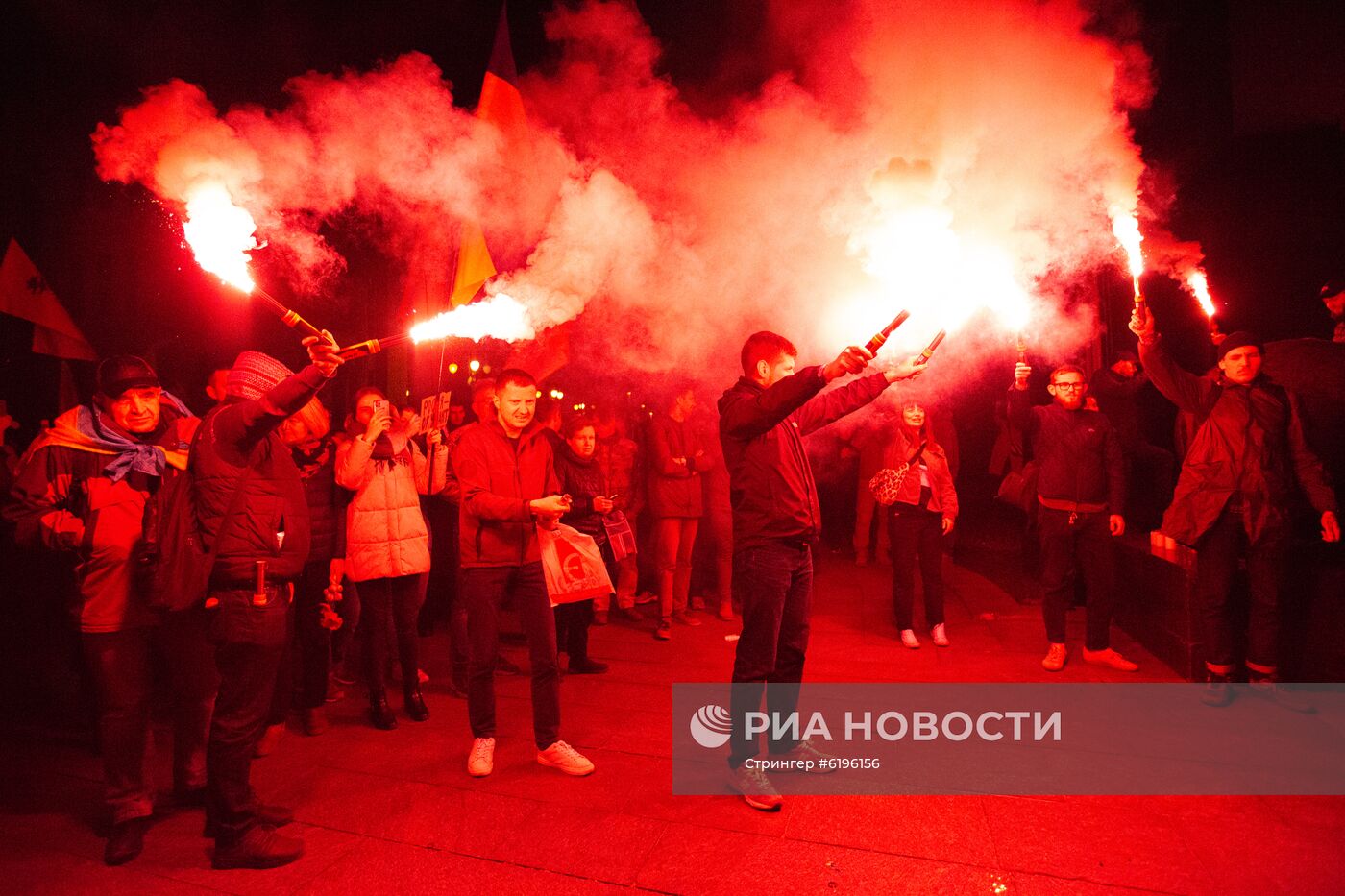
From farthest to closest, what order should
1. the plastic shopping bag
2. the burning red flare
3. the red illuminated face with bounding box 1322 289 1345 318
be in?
the red illuminated face with bounding box 1322 289 1345 318, the plastic shopping bag, the burning red flare

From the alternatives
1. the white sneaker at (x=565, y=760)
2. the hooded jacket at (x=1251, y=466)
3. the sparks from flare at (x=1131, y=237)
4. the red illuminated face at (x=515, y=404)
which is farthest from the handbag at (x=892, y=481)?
the white sneaker at (x=565, y=760)

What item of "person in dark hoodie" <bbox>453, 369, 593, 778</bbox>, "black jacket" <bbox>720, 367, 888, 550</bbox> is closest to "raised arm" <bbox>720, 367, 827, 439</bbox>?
"black jacket" <bbox>720, 367, 888, 550</bbox>

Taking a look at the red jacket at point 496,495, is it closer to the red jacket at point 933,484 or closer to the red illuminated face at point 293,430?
the red illuminated face at point 293,430

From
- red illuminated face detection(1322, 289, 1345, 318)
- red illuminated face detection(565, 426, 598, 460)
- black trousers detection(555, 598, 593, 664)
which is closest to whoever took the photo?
red illuminated face detection(1322, 289, 1345, 318)

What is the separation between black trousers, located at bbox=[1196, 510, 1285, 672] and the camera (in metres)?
4.64

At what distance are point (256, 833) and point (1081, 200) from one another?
22.1 ft

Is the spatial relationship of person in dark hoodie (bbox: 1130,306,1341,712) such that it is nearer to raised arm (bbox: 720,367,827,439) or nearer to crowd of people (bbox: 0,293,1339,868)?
crowd of people (bbox: 0,293,1339,868)

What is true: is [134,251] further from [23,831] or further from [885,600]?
[885,600]

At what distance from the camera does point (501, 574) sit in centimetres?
404

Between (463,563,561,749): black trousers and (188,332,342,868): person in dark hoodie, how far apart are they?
1028mm

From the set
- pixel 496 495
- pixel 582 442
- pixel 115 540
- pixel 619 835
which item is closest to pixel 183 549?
pixel 115 540

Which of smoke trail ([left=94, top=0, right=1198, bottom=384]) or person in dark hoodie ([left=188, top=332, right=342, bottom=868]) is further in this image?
smoke trail ([left=94, top=0, right=1198, bottom=384])

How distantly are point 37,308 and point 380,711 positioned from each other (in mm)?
5055

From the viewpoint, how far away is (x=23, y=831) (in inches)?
137
